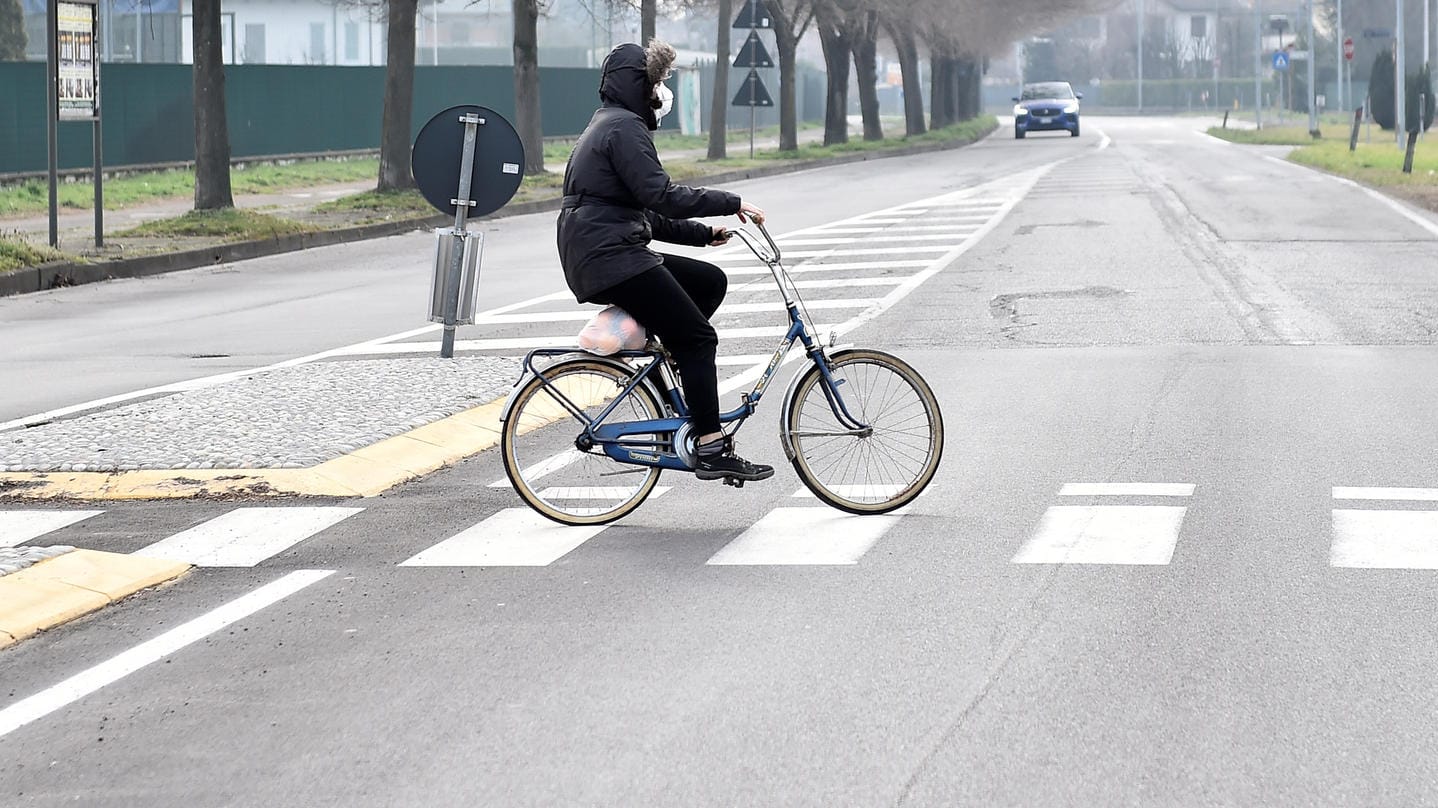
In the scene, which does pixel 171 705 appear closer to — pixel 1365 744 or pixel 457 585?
pixel 457 585

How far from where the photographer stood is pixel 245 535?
7.54 metres

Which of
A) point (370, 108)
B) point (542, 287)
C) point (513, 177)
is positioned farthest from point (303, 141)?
point (513, 177)

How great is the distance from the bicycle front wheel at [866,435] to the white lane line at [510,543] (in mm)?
854

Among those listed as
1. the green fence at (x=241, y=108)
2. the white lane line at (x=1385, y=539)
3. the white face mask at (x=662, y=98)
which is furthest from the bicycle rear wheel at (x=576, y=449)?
the green fence at (x=241, y=108)

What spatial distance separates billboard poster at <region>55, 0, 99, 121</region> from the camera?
20.8m

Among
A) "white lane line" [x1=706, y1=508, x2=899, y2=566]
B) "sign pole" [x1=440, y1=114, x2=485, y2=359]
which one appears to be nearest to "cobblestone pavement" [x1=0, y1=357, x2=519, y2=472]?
"sign pole" [x1=440, y1=114, x2=485, y2=359]

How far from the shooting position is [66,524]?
7.81m

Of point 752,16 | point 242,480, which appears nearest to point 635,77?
point 242,480

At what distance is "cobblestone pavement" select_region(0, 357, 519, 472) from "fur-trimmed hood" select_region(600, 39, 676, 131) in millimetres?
2273

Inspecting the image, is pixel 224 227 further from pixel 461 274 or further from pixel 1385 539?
pixel 1385 539

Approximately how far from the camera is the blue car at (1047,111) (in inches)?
2586

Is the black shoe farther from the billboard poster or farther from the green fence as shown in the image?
the green fence

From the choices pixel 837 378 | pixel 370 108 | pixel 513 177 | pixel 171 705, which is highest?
pixel 370 108

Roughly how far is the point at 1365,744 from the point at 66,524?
16.3 ft
